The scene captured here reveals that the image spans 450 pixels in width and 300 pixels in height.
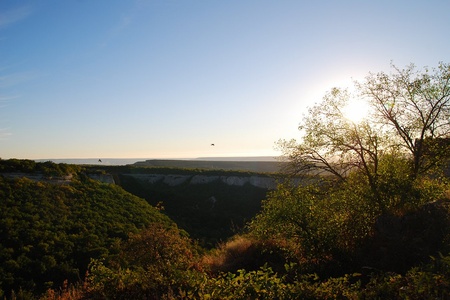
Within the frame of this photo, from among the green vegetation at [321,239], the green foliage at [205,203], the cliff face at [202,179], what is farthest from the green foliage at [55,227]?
the cliff face at [202,179]

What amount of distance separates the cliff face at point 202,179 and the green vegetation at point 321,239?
45.3m

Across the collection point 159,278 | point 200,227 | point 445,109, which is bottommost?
point 200,227

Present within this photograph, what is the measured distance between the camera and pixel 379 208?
41.7 feet

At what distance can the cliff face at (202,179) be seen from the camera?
66.8 m

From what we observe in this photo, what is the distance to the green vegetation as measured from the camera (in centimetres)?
720

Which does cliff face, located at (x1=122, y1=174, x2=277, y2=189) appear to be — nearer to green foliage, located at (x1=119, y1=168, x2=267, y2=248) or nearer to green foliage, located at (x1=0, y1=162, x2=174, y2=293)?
green foliage, located at (x1=119, y1=168, x2=267, y2=248)

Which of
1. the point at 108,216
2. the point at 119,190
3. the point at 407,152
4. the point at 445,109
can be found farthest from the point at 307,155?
the point at 119,190

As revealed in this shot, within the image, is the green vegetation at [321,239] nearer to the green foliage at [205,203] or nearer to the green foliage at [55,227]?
the green foliage at [55,227]

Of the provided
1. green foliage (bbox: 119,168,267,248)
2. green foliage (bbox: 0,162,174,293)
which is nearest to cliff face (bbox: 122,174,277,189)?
green foliage (bbox: 119,168,267,248)

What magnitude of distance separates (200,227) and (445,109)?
34.0 m

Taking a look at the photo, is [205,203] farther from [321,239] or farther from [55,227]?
[321,239]

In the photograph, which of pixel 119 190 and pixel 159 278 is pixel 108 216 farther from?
pixel 159 278

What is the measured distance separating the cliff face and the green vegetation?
4529cm

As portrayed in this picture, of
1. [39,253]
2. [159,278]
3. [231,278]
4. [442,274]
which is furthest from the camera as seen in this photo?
[39,253]
